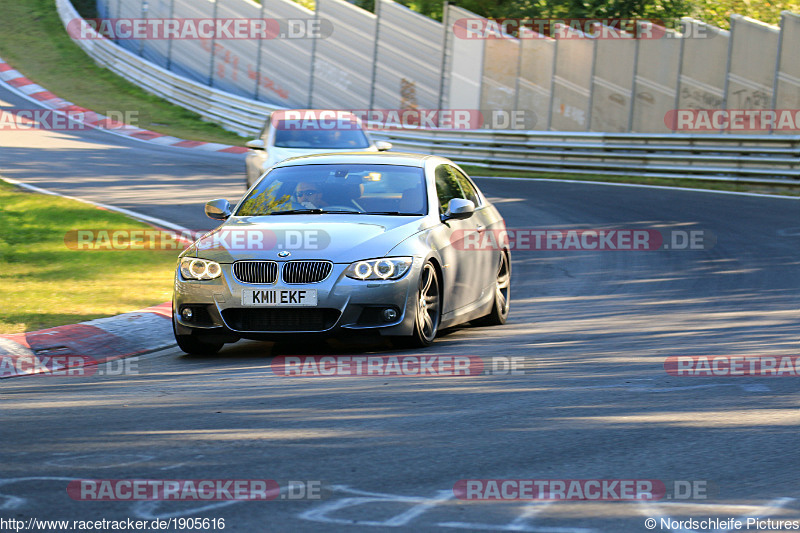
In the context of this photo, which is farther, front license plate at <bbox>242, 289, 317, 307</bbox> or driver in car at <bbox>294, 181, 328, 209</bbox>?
driver in car at <bbox>294, 181, 328, 209</bbox>

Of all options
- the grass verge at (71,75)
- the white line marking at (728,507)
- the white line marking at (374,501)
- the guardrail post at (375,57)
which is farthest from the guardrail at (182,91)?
the white line marking at (728,507)

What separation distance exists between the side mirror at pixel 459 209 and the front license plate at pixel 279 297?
5.53 feet

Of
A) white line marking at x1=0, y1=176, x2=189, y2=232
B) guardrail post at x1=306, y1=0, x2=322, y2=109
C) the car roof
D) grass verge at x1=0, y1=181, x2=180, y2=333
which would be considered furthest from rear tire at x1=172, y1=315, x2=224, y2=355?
guardrail post at x1=306, y1=0, x2=322, y2=109

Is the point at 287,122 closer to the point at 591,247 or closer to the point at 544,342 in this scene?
the point at 591,247

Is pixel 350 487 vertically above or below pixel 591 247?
above

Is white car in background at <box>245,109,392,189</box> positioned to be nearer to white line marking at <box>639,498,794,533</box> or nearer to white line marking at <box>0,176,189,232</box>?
white line marking at <box>0,176,189,232</box>

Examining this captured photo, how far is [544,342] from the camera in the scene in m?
8.84

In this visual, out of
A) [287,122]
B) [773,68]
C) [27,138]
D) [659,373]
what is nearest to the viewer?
[659,373]

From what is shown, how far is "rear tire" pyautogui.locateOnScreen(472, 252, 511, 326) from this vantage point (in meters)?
9.99

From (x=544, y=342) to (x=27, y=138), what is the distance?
20.8 m

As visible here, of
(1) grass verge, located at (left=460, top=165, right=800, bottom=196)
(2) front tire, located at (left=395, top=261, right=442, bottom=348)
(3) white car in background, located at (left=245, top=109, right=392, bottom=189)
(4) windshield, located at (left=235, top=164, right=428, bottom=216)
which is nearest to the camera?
(2) front tire, located at (left=395, top=261, right=442, bottom=348)

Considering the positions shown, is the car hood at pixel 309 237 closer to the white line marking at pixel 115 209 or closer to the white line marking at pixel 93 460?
the white line marking at pixel 93 460

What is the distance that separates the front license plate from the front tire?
80 cm

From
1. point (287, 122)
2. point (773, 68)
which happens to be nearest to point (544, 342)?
point (287, 122)
